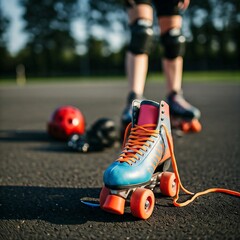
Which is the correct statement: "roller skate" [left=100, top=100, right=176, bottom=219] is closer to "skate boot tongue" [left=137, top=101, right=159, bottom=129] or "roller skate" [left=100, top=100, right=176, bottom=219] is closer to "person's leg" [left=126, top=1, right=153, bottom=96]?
"skate boot tongue" [left=137, top=101, right=159, bottom=129]

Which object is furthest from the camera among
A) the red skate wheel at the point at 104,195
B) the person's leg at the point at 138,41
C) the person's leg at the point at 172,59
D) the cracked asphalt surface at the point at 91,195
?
the person's leg at the point at 172,59

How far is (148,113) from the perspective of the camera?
5.20 feet

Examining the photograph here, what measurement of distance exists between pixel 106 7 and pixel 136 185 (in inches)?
1773

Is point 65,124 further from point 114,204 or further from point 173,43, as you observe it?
point 114,204

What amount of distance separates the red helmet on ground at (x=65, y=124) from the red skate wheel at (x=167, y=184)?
167 centimetres

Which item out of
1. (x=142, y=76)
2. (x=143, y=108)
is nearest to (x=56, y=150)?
(x=142, y=76)

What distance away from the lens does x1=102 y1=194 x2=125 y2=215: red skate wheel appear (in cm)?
132

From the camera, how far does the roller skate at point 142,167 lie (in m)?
1.35

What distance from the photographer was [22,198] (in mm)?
1651

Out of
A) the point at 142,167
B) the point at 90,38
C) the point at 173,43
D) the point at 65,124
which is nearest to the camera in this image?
the point at 142,167

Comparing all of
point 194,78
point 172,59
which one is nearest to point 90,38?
point 194,78

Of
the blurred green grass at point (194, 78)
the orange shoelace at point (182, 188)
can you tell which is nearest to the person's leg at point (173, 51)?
the orange shoelace at point (182, 188)

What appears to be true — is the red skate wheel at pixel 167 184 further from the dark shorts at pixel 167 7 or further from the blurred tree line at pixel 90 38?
the blurred tree line at pixel 90 38

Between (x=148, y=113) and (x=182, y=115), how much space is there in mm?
1693
